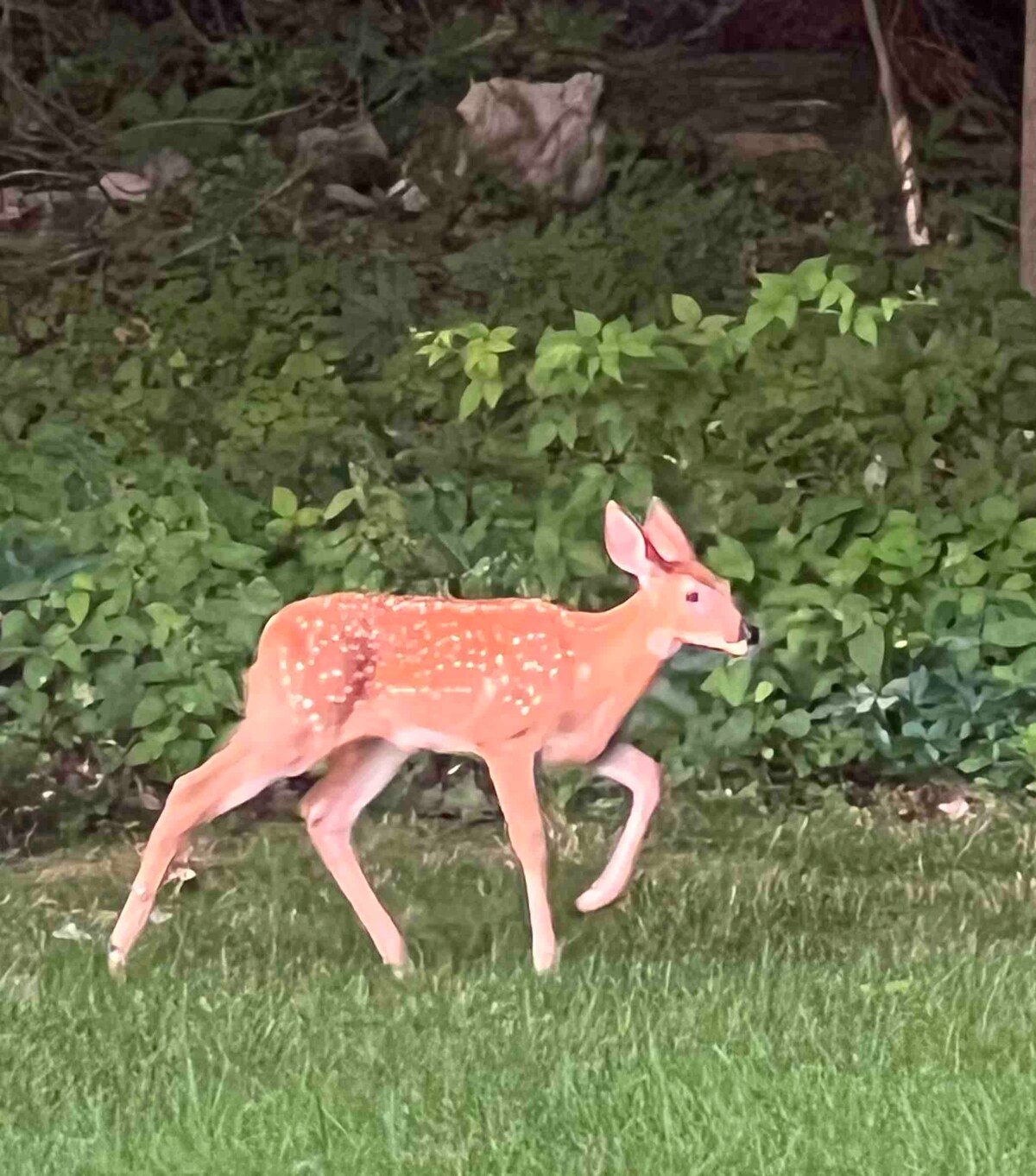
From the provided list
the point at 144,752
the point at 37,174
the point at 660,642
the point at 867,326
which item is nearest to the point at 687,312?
the point at 867,326

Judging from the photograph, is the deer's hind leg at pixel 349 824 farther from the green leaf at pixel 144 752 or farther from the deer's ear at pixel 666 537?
the green leaf at pixel 144 752

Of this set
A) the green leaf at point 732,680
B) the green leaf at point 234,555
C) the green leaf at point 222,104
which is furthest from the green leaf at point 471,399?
the green leaf at point 222,104

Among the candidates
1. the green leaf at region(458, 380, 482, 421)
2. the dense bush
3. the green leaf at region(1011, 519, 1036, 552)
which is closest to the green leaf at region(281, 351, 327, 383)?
the dense bush

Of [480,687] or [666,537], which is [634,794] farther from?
[666,537]

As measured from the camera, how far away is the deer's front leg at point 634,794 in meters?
3.15

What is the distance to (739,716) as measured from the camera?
462 cm

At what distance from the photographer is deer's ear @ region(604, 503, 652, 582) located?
305 cm

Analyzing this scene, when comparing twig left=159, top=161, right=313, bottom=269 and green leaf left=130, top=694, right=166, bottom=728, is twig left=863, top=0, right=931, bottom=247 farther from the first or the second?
green leaf left=130, top=694, right=166, bottom=728

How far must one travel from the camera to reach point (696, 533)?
15.1ft

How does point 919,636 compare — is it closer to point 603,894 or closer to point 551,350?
point 551,350

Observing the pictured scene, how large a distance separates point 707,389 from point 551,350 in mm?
443

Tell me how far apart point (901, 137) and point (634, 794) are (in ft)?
12.3

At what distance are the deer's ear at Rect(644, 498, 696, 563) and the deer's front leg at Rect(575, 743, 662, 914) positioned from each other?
365mm

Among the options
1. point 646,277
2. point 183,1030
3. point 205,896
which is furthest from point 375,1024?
point 646,277
